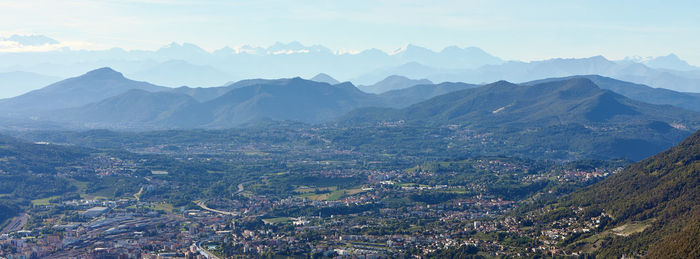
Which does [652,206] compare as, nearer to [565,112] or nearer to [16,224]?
[16,224]

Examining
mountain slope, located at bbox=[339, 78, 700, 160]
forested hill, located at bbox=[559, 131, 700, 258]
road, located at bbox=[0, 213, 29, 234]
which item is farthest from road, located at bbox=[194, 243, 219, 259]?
mountain slope, located at bbox=[339, 78, 700, 160]

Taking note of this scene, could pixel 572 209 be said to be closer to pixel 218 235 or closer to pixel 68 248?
pixel 218 235

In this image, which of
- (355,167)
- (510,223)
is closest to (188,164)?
(355,167)

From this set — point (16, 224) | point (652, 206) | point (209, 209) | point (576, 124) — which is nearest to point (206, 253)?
point (209, 209)

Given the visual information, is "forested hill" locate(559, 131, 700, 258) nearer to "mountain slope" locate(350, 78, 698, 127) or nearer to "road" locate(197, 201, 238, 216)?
"road" locate(197, 201, 238, 216)

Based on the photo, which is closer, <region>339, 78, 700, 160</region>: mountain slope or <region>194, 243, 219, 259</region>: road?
<region>194, 243, 219, 259</region>: road

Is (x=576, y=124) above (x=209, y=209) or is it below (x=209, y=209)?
above

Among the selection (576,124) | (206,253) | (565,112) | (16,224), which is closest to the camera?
(206,253)

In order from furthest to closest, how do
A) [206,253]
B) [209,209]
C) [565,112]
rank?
[565,112] → [209,209] → [206,253]

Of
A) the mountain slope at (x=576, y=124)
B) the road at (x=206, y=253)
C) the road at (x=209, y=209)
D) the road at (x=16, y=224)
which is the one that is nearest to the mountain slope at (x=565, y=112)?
the mountain slope at (x=576, y=124)
